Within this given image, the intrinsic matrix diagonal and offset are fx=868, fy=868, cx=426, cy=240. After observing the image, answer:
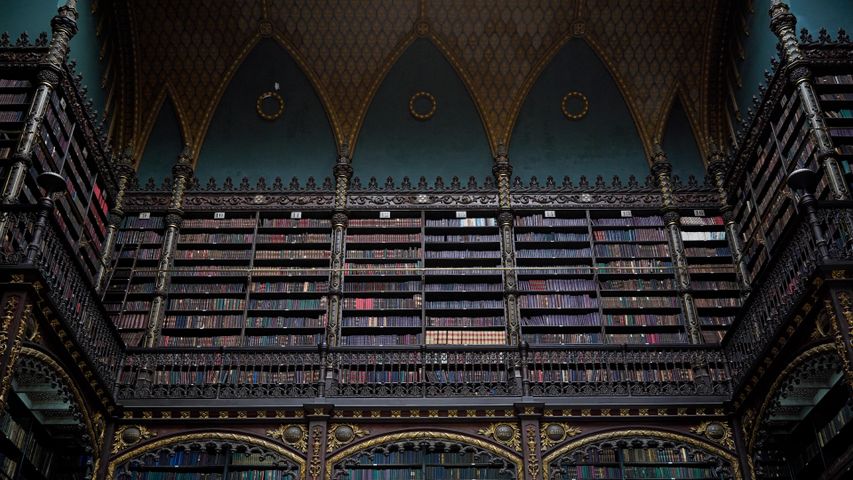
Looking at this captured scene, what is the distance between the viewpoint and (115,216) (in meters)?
9.29

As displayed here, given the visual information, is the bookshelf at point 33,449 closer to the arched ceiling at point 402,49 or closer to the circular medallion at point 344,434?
the circular medallion at point 344,434

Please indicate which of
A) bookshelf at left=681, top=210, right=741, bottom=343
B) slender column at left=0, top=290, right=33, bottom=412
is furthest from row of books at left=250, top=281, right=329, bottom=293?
bookshelf at left=681, top=210, right=741, bottom=343

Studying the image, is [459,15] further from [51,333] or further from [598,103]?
[51,333]

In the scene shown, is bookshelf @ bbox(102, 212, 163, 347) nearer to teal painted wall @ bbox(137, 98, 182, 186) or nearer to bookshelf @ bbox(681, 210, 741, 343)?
teal painted wall @ bbox(137, 98, 182, 186)

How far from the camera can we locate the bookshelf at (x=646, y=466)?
7559mm

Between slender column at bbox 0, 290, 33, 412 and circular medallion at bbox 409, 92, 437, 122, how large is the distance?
5.35m

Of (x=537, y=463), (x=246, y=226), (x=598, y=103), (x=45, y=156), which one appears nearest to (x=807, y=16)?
(x=598, y=103)

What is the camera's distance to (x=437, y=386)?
25.3 ft

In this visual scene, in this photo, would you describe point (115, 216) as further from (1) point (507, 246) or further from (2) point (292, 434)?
(1) point (507, 246)

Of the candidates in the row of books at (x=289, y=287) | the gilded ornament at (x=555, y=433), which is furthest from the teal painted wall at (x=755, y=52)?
the row of books at (x=289, y=287)

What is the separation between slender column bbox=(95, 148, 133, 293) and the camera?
8766 millimetres

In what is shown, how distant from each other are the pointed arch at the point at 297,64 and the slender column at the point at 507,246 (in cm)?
191

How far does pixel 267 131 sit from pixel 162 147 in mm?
1211

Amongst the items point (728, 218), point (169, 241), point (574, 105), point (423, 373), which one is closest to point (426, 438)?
point (423, 373)
